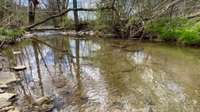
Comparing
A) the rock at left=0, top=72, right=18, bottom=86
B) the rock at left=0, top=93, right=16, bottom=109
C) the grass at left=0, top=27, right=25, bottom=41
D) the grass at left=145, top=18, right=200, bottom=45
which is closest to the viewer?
the rock at left=0, top=93, right=16, bottom=109

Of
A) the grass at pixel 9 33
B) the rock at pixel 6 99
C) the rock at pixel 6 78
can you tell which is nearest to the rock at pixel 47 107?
the rock at pixel 6 99

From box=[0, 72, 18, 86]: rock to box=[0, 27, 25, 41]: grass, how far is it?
4996 millimetres

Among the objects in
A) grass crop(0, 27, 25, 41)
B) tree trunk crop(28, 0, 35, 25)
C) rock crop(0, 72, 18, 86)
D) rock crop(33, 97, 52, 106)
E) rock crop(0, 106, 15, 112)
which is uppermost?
tree trunk crop(28, 0, 35, 25)

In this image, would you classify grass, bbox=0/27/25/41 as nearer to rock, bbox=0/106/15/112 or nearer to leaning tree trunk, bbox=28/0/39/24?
leaning tree trunk, bbox=28/0/39/24

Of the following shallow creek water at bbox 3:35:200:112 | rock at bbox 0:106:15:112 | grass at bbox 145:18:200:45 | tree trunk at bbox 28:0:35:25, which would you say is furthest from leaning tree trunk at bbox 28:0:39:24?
rock at bbox 0:106:15:112

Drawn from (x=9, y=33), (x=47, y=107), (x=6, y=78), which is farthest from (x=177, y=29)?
(x=47, y=107)

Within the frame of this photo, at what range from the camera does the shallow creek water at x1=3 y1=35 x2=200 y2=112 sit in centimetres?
512

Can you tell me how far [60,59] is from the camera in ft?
30.3

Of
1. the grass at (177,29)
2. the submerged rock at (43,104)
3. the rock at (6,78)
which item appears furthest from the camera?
the grass at (177,29)

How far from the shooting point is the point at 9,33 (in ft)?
44.9

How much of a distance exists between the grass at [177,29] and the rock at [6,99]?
7706 millimetres

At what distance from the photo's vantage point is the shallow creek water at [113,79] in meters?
5.12

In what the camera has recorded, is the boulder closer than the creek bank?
No

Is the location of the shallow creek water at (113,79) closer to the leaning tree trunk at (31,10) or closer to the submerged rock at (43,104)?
the submerged rock at (43,104)
